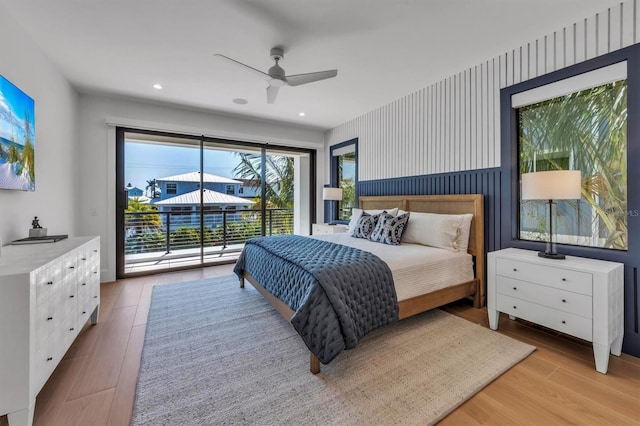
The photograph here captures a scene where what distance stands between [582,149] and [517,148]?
50cm

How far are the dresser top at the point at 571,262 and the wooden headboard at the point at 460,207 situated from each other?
523mm

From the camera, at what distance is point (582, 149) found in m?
2.34

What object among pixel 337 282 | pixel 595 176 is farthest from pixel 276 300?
pixel 595 176

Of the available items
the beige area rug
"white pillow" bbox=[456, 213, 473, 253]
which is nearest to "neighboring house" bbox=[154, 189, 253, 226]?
the beige area rug

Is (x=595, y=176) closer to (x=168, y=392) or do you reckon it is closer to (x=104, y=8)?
(x=168, y=392)

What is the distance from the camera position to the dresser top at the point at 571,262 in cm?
188

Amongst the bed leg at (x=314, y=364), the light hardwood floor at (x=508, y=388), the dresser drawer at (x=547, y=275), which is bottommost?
the light hardwood floor at (x=508, y=388)

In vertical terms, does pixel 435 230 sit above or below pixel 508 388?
above

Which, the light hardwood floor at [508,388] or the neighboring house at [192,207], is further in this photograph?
the neighboring house at [192,207]

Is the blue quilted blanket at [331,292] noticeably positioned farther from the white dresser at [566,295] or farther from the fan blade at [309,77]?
the fan blade at [309,77]

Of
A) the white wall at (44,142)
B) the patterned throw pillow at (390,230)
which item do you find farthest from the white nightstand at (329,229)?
the white wall at (44,142)

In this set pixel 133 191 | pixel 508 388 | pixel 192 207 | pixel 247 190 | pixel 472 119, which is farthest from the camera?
pixel 247 190

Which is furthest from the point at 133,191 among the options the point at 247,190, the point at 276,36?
the point at 276,36

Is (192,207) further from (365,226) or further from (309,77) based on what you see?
(309,77)
